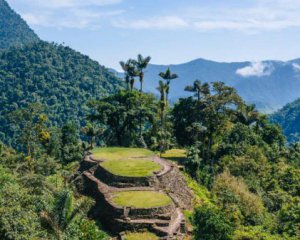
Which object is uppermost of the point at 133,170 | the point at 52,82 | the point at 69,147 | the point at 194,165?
the point at 52,82

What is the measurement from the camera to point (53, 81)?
149250mm

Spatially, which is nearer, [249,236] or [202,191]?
[249,236]

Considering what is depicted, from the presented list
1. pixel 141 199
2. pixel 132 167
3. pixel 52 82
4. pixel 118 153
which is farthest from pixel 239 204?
pixel 52 82

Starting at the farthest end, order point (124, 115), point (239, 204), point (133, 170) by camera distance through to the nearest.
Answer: point (124, 115) → point (239, 204) → point (133, 170)

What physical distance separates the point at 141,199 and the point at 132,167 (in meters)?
6.15

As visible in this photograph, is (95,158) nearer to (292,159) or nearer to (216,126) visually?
(216,126)

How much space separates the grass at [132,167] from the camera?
4047 centimetres

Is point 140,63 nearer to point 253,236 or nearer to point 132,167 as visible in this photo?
point 132,167

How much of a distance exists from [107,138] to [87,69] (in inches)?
4265

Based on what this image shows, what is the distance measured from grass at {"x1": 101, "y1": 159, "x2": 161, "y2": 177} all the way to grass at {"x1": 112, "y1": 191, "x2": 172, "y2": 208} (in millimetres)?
2616

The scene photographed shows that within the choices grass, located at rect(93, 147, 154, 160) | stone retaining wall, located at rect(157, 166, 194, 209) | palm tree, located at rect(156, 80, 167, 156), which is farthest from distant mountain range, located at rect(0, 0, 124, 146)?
stone retaining wall, located at rect(157, 166, 194, 209)

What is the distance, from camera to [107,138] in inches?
2527

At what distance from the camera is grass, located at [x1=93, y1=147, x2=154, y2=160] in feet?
151

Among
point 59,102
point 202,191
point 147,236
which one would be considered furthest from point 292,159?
point 59,102
